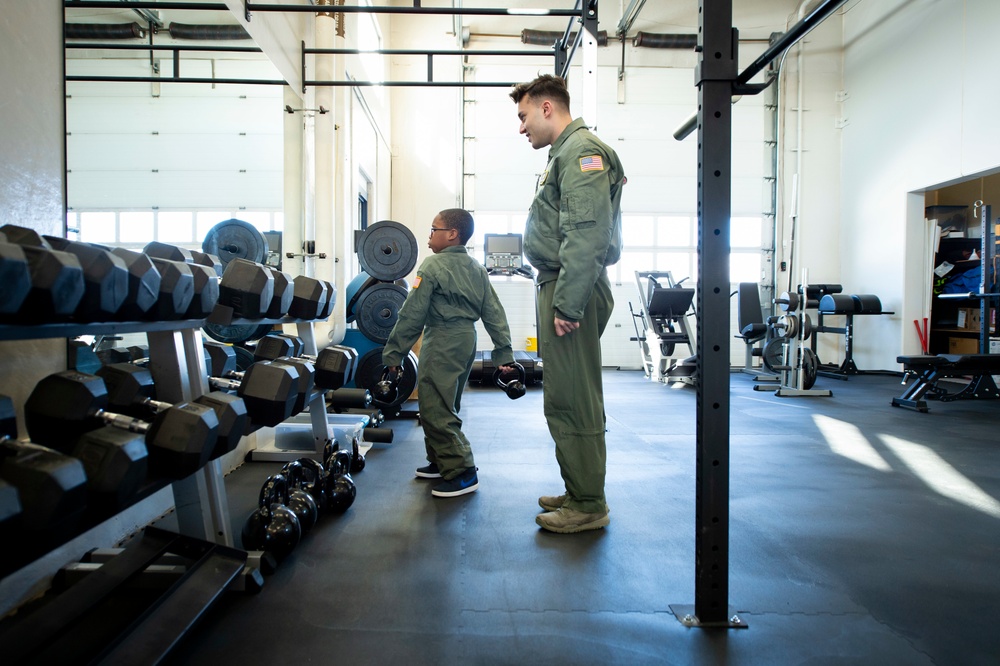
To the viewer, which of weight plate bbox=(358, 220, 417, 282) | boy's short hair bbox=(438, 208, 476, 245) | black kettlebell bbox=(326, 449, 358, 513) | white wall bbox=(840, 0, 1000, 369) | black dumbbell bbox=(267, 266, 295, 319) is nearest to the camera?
black dumbbell bbox=(267, 266, 295, 319)

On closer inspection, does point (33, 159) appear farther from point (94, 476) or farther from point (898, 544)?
point (898, 544)

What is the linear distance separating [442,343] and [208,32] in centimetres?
222

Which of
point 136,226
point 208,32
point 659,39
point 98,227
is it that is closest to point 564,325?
point 98,227

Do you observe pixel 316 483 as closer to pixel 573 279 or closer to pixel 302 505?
pixel 302 505

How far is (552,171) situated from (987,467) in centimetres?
296

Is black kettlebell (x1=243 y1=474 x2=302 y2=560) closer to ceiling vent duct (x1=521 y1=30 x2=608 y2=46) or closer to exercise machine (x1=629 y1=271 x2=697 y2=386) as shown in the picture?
exercise machine (x1=629 y1=271 x2=697 y2=386)

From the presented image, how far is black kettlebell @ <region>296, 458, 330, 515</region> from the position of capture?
2.22 meters

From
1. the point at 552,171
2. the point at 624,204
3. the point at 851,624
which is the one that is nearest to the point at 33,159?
the point at 552,171

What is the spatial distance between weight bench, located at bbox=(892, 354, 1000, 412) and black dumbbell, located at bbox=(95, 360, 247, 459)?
532 cm

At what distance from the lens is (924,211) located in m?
7.61

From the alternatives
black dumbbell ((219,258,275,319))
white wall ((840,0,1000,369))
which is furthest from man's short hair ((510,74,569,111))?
white wall ((840,0,1000,369))

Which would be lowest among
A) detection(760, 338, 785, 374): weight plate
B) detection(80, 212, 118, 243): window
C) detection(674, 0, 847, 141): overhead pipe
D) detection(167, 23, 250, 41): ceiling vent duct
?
detection(760, 338, 785, 374): weight plate

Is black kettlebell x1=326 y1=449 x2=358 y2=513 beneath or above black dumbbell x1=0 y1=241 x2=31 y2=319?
beneath

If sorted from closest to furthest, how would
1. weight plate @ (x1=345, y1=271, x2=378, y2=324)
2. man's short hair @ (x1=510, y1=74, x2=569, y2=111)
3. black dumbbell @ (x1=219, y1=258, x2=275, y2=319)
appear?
black dumbbell @ (x1=219, y1=258, x2=275, y2=319)
man's short hair @ (x1=510, y1=74, x2=569, y2=111)
weight plate @ (x1=345, y1=271, x2=378, y2=324)
